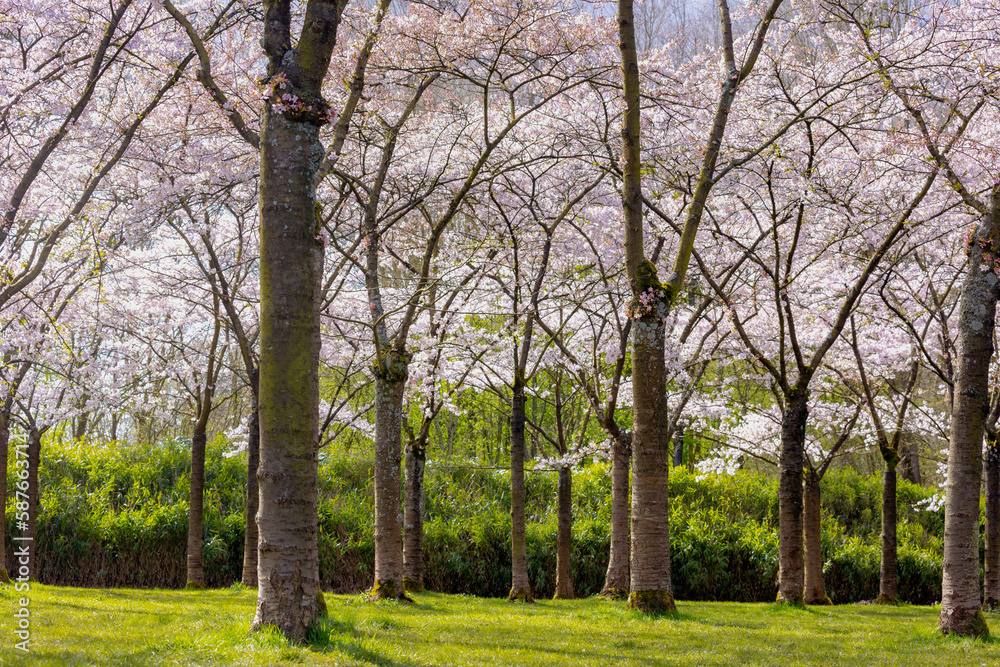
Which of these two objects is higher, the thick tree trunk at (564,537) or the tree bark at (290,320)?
the tree bark at (290,320)

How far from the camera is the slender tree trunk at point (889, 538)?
49.1ft

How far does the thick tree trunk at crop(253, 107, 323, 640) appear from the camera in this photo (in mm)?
5637

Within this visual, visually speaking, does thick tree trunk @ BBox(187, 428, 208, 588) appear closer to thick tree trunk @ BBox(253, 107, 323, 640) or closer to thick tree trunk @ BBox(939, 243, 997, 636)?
thick tree trunk @ BBox(253, 107, 323, 640)

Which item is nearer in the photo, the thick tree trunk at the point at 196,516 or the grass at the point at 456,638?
the grass at the point at 456,638

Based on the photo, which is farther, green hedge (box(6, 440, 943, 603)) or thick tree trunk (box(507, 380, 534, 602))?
green hedge (box(6, 440, 943, 603))

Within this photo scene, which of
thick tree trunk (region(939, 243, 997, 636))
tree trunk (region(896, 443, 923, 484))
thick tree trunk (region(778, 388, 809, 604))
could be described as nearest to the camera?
thick tree trunk (region(939, 243, 997, 636))

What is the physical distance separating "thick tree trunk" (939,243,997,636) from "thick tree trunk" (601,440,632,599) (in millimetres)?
5662

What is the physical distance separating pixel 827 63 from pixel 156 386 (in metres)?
17.6

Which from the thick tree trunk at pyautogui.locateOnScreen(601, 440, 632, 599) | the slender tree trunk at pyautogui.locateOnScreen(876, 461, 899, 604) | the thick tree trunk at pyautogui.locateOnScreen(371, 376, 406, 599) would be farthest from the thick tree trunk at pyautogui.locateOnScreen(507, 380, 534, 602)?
the slender tree trunk at pyautogui.locateOnScreen(876, 461, 899, 604)

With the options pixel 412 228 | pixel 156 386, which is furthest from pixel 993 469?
pixel 156 386

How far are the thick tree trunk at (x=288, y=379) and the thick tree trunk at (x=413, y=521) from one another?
289 inches

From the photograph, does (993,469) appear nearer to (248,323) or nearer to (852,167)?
(852,167)

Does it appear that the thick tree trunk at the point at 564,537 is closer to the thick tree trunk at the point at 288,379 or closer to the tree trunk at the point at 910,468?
the thick tree trunk at the point at 288,379

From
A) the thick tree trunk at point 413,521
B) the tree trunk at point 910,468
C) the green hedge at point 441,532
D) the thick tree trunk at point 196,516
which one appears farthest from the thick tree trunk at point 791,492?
the tree trunk at point 910,468
